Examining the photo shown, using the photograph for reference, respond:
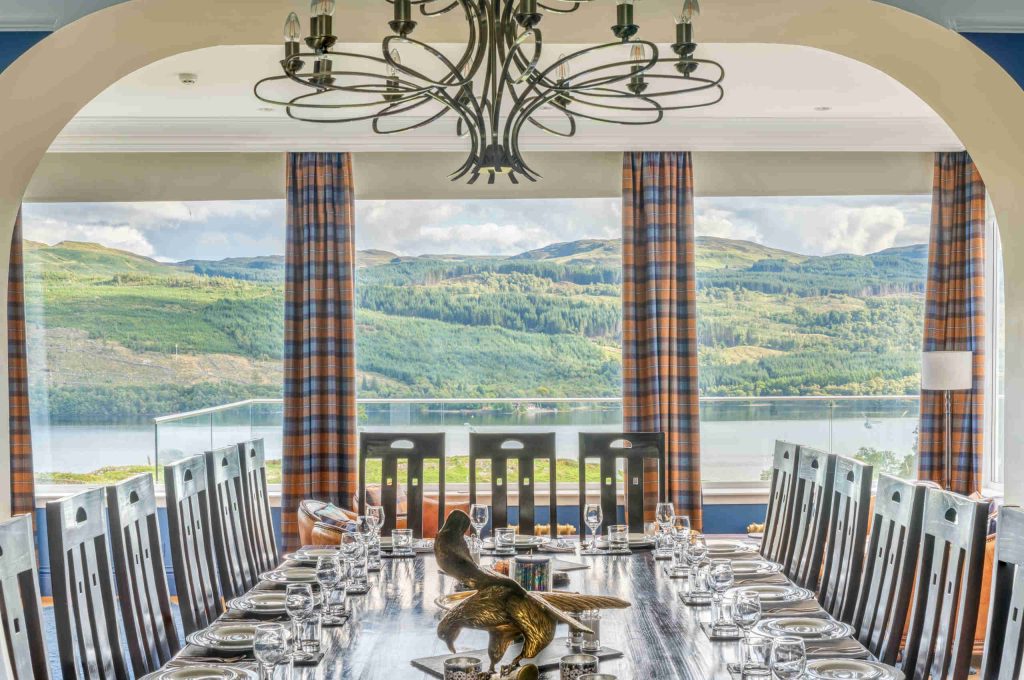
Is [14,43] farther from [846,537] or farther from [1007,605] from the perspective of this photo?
[1007,605]

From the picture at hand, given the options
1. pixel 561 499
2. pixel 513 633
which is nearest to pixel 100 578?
pixel 513 633

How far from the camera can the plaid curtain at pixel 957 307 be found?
Result: 6.32 metres

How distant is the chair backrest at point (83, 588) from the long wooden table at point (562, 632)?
27cm

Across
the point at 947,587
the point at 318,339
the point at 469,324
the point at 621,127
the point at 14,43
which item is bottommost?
the point at 947,587

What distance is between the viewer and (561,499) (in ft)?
20.6

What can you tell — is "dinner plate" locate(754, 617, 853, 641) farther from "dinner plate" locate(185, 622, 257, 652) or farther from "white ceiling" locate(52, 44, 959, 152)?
"white ceiling" locate(52, 44, 959, 152)

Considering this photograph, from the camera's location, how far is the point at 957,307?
6.37 m

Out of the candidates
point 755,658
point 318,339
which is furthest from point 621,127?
point 755,658

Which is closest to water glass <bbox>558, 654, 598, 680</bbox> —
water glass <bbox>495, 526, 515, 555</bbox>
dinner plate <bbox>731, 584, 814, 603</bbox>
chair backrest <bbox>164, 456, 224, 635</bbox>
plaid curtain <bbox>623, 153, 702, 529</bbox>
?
dinner plate <bbox>731, 584, 814, 603</bbox>

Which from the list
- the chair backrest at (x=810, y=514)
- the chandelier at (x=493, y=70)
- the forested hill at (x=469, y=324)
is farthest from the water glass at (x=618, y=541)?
the forested hill at (x=469, y=324)

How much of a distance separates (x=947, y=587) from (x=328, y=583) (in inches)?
62.9

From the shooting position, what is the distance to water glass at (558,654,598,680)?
6.28ft

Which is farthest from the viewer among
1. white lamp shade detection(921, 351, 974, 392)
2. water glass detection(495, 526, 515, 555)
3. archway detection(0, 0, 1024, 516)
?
white lamp shade detection(921, 351, 974, 392)

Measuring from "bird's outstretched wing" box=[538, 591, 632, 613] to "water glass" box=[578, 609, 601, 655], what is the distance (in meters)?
0.02
